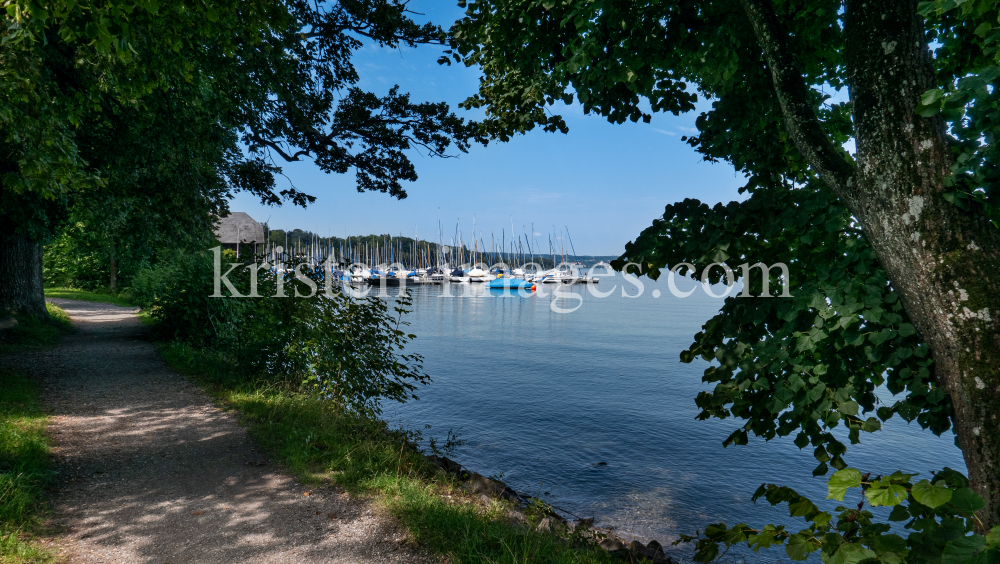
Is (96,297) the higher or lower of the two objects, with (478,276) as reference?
lower

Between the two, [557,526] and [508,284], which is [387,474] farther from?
[508,284]

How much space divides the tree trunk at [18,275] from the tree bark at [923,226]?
1851cm

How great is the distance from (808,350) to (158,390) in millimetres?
9412

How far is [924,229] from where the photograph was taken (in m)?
2.83

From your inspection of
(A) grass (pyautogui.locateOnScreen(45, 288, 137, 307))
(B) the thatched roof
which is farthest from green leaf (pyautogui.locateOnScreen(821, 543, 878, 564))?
(B) the thatched roof

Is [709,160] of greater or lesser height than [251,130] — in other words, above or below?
below

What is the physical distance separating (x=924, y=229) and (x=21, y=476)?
690cm

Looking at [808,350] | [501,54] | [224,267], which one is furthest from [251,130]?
[808,350]

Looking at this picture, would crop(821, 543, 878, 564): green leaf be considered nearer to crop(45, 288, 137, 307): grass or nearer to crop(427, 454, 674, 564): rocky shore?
crop(427, 454, 674, 564): rocky shore

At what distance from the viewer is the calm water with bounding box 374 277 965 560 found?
8.48 m

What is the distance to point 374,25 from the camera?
14.1 meters

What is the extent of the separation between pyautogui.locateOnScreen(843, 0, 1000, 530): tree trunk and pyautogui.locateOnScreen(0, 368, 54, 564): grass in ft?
18.8

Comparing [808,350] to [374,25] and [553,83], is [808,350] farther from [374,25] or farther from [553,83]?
[374,25]

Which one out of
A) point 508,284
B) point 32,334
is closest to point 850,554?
point 32,334
